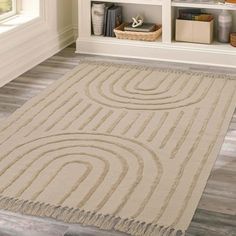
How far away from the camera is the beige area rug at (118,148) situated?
8.03 feet

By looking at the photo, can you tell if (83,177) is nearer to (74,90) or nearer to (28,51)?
(74,90)

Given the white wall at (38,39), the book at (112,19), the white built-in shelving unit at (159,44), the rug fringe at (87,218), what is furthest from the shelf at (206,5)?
the rug fringe at (87,218)

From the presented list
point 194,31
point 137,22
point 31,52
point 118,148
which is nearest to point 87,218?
point 118,148

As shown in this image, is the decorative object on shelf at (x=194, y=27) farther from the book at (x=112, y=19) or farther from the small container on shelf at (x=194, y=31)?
the book at (x=112, y=19)

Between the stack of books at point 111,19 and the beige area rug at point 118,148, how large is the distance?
64 centimetres

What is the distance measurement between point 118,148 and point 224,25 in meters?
1.86

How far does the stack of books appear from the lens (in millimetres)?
4648

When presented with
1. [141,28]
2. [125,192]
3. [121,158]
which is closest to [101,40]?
[141,28]

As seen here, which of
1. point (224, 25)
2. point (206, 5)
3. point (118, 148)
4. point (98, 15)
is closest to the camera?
point (118, 148)

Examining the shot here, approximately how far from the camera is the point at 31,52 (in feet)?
14.2

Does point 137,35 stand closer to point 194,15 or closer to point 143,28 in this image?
point 143,28

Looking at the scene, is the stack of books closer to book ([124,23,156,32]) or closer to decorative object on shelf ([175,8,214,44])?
book ([124,23,156,32])

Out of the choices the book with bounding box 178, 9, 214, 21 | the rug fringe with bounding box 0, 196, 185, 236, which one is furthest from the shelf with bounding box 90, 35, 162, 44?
the rug fringe with bounding box 0, 196, 185, 236

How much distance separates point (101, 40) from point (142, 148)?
73.1 inches
